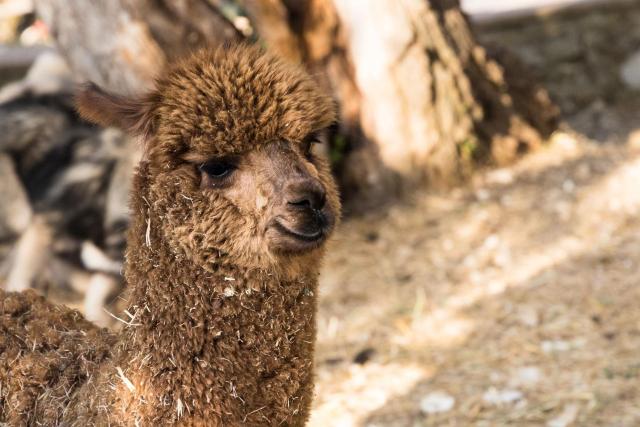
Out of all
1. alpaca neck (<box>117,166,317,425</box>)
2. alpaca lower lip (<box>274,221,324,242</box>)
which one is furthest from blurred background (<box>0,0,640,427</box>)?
alpaca lower lip (<box>274,221,324,242</box>)

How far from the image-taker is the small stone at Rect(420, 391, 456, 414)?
3875 mm

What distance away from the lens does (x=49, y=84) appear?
6.02 m

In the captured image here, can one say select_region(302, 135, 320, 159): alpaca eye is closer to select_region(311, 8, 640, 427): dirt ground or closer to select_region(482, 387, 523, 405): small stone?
select_region(311, 8, 640, 427): dirt ground

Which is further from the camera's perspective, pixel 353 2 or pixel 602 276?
pixel 353 2

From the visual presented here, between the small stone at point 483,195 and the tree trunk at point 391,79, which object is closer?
the tree trunk at point 391,79

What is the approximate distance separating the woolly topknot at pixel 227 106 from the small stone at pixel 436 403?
189 cm

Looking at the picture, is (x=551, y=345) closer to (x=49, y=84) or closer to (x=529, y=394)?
(x=529, y=394)

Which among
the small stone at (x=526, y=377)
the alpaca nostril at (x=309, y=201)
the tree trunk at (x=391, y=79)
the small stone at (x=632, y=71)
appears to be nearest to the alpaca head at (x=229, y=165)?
the alpaca nostril at (x=309, y=201)

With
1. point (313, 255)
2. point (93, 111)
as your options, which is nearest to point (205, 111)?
point (93, 111)

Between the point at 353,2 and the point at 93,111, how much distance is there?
3.28m

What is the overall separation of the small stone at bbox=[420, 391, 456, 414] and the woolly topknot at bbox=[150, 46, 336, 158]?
189cm

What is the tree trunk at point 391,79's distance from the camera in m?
5.41

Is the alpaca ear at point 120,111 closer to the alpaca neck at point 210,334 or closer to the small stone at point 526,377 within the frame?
the alpaca neck at point 210,334

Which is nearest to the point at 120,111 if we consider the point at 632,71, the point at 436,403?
the point at 436,403
